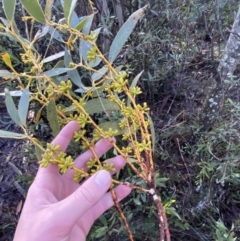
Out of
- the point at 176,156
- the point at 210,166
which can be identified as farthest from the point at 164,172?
the point at 210,166

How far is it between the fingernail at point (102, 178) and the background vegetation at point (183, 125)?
0.39 metres

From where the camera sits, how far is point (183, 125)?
1.66 meters

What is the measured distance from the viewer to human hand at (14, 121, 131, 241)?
0.99 meters

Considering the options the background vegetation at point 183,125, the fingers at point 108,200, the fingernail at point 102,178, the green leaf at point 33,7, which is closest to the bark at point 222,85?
the background vegetation at point 183,125

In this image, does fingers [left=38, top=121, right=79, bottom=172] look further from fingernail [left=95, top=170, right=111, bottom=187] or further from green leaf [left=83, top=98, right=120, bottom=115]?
fingernail [left=95, top=170, right=111, bottom=187]

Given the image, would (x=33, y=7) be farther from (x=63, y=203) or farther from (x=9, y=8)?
(x=63, y=203)

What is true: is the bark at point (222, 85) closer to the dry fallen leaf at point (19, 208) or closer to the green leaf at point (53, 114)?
the green leaf at point (53, 114)

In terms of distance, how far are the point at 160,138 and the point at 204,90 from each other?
33 centimetres

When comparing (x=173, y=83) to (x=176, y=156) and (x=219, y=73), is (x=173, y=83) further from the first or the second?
(x=176, y=156)

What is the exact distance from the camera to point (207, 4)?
6.92 feet

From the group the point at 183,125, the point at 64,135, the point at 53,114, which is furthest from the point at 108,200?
the point at 183,125

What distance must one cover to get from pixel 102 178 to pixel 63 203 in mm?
134

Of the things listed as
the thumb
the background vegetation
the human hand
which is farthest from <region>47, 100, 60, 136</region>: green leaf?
the background vegetation

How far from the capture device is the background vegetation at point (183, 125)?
1.40 metres
